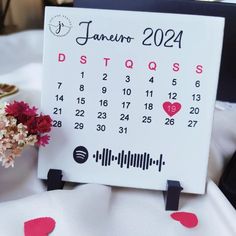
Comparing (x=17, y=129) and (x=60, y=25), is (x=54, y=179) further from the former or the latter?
(x=60, y=25)

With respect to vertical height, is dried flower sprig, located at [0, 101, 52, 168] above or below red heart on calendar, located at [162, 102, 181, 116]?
below

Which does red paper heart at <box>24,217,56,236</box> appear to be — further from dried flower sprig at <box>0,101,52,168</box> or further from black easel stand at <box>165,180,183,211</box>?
black easel stand at <box>165,180,183,211</box>

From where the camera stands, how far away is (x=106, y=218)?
0.67m

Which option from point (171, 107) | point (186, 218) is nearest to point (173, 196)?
point (186, 218)

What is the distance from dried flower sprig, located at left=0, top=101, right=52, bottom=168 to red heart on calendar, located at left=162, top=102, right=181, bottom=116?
0.21 meters

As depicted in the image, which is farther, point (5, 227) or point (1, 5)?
point (1, 5)

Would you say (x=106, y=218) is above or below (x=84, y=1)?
below

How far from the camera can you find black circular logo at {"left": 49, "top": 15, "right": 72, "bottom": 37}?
2.33ft

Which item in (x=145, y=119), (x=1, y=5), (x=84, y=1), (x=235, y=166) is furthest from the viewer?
(x=1, y=5)

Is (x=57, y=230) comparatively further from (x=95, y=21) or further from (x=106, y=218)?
(x=95, y=21)

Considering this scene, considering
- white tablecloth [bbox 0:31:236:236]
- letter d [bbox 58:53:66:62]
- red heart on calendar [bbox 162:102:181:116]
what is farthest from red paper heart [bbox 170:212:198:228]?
letter d [bbox 58:53:66:62]

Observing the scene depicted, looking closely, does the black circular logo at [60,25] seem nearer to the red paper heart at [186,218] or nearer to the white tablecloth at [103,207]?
the white tablecloth at [103,207]

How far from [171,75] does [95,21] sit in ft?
0.54

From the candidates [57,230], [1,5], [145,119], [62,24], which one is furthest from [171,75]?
[1,5]
